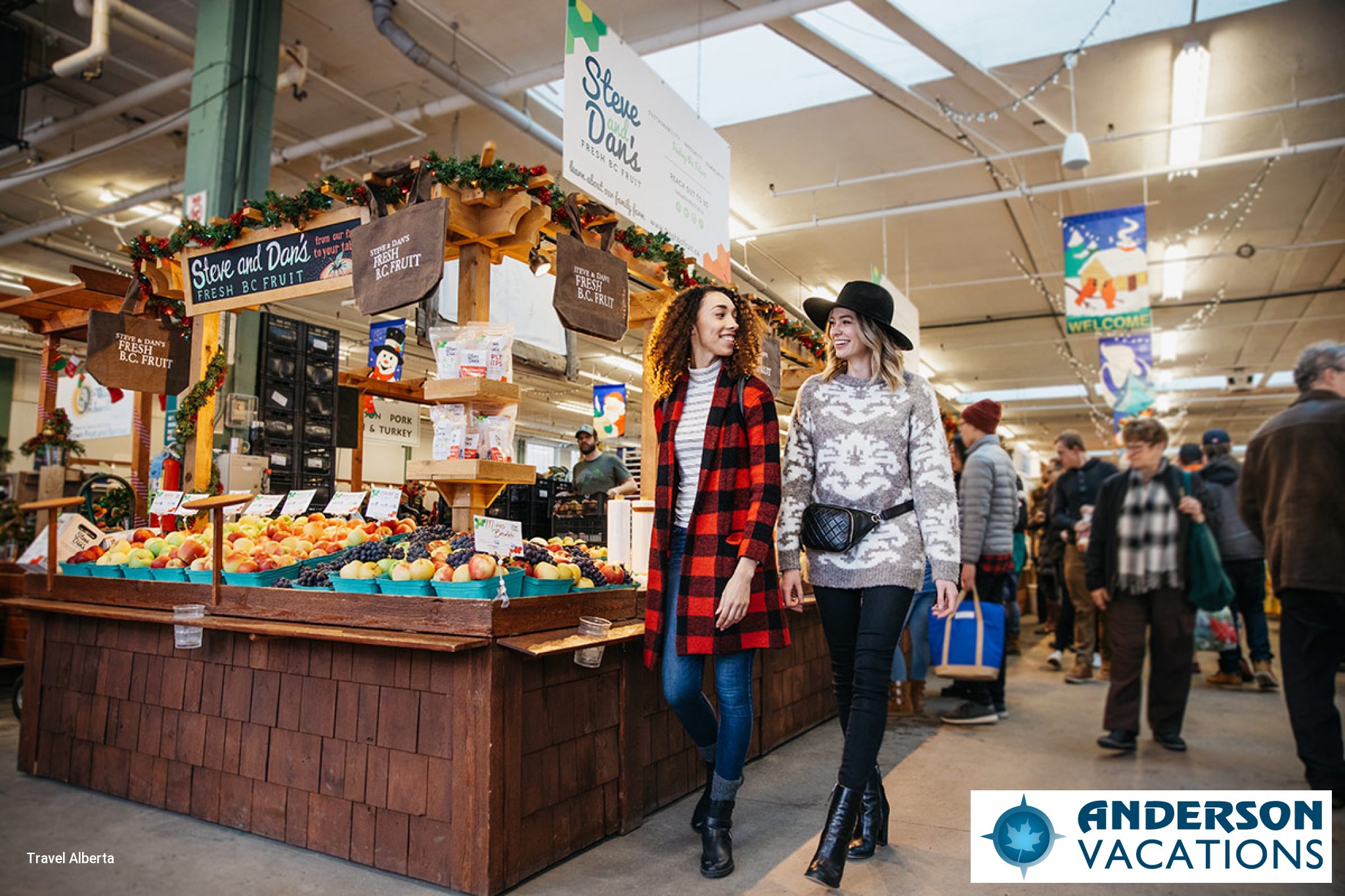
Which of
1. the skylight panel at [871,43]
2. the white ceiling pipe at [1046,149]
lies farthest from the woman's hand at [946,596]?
the white ceiling pipe at [1046,149]

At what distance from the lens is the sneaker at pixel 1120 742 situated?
12.9ft

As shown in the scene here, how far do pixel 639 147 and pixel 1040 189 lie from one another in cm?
538

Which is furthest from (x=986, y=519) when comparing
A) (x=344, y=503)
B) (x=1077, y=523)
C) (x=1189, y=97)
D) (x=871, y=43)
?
(x=1189, y=97)

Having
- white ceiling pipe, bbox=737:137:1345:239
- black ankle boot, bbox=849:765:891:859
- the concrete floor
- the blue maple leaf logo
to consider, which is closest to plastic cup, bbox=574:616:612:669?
the concrete floor

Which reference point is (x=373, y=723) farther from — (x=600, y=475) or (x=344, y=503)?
(x=600, y=475)

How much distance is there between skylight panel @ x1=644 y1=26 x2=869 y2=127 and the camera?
6.88 metres

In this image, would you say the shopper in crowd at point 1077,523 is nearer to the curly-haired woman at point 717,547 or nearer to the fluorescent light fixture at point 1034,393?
the curly-haired woman at point 717,547

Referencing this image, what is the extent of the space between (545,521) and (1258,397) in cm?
2054

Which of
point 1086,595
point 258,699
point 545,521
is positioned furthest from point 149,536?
point 1086,595

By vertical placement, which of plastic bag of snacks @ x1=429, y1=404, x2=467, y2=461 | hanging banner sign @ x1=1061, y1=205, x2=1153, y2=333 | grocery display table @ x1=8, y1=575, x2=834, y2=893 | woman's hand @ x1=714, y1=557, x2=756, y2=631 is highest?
hanging banner sign @ x1=1061, y1=205, x2=1153, y2=333

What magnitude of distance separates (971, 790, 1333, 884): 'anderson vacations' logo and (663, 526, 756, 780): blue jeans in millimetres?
688

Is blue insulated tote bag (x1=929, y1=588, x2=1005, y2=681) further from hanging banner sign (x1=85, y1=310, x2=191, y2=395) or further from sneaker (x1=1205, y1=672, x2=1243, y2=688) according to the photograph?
hanging banner sign (x1=85, y1=310, x2=191, y2=395)

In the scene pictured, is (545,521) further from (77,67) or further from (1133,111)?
(1133,111)

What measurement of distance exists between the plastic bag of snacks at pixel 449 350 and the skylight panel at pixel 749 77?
14.3 ft
